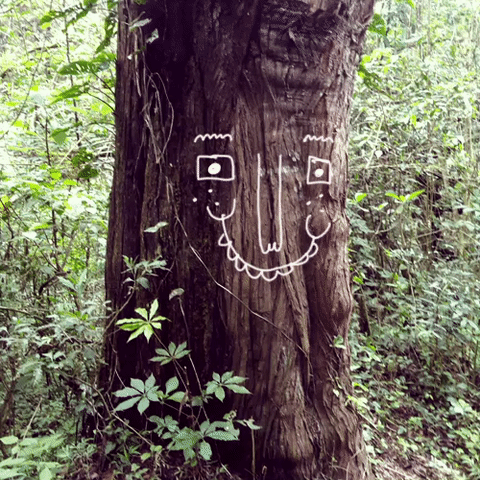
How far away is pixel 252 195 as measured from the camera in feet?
6.18

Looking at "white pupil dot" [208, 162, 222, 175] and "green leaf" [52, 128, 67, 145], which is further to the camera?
"green leaf" [52, 128, 67, 145]

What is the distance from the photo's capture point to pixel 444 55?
15.3 feet

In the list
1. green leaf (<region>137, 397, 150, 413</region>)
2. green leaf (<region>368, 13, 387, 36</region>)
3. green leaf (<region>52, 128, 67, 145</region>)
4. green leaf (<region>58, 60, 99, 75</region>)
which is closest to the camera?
green leaf (<region>137, 397, 150, 413</region>)

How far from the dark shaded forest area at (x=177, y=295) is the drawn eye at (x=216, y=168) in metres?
0.28

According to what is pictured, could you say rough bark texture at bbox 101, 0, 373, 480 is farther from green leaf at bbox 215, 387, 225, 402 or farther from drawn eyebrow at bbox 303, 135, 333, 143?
green leaf at bbox 215, 387, 225, 402

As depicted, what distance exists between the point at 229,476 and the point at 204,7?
195 cm

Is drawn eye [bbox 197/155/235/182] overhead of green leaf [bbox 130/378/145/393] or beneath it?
overhead

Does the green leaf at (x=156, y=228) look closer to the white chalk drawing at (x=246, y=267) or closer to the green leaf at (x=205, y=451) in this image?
the white chalk drawing at (x=246, y=267)

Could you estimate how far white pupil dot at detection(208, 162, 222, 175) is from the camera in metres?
1.87

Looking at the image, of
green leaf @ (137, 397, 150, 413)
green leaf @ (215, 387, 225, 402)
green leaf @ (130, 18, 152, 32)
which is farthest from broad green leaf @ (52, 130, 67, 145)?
green leaf @ (215, 387, 225, 402)

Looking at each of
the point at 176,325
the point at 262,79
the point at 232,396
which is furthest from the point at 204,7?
the point at 232,396

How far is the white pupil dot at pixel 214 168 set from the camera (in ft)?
6.15

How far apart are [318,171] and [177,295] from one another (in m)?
0.82

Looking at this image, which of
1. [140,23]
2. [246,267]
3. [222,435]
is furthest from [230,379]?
[140,23]
